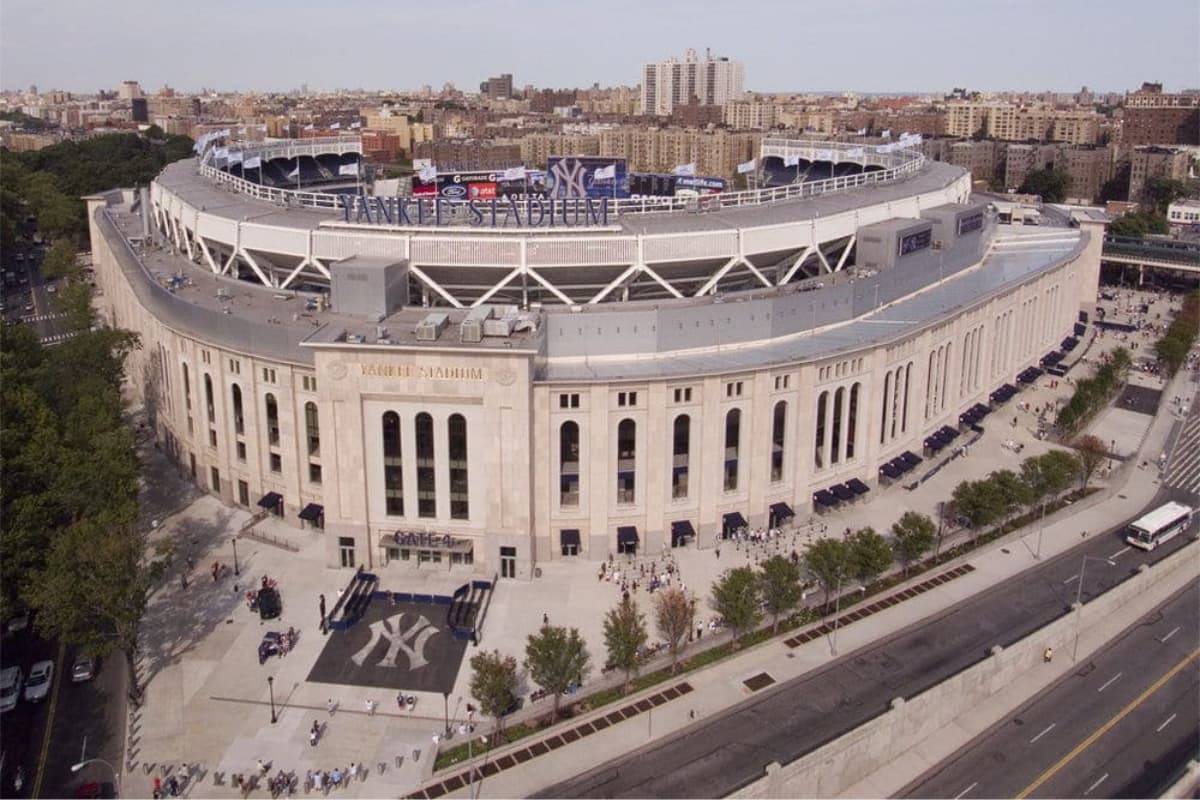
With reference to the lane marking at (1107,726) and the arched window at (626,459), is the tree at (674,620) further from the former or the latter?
the lane marking at (1107,726)

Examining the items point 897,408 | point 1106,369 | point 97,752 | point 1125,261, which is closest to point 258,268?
point 97,752

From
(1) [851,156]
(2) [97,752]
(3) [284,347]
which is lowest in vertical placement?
(2) [97,752]

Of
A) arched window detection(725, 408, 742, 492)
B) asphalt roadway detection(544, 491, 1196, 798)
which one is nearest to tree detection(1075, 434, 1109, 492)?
asphalt roadway detection(544, 491, 1196, 798)

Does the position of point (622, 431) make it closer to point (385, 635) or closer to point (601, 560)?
point (601, 560)

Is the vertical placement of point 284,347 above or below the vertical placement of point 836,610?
above

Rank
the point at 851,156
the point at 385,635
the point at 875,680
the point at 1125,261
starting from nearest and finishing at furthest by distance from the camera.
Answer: the point at 875,680, the point at 385,635, the point at 851,156, the point at 1125,261

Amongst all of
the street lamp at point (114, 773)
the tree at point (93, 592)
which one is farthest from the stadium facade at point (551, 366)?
the street lamp at point (114, 773)
